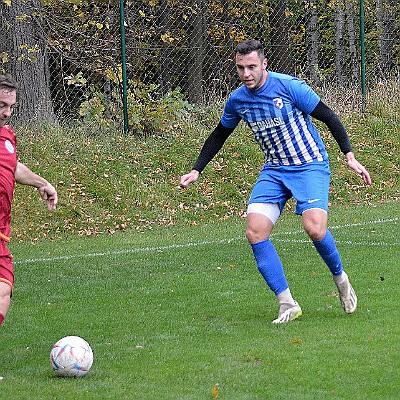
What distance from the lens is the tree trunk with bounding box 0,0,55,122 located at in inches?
637

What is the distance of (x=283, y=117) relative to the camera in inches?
286

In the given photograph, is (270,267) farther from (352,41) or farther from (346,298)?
(352,41)

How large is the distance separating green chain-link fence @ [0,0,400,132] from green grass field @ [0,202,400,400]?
16.8ft

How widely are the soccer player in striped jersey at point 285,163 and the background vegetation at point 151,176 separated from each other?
5.94 meters

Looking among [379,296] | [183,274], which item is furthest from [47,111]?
[379,296]

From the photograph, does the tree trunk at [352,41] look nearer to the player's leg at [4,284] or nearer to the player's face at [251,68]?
the player's face at [251,68]

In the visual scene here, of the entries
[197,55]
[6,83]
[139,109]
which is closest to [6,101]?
[6,83]

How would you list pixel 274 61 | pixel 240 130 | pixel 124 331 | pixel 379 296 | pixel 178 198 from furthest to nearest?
pixel 274 61 < pixel 240 130 < pixel 178 198 < pixel 379 296 < pixel 124 331

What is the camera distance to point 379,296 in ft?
25.9

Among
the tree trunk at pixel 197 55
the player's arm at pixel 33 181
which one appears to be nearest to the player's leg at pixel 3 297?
the player's arm at pixel 33 181

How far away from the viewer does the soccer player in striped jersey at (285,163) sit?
23.4 feet

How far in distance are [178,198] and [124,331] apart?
7.51 m

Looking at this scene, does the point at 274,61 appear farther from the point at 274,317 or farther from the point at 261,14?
the point at 274,317

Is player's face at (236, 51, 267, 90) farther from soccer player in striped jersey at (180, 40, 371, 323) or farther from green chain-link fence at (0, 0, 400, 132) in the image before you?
green chain-link fence at (0, 0, 400, 132)
